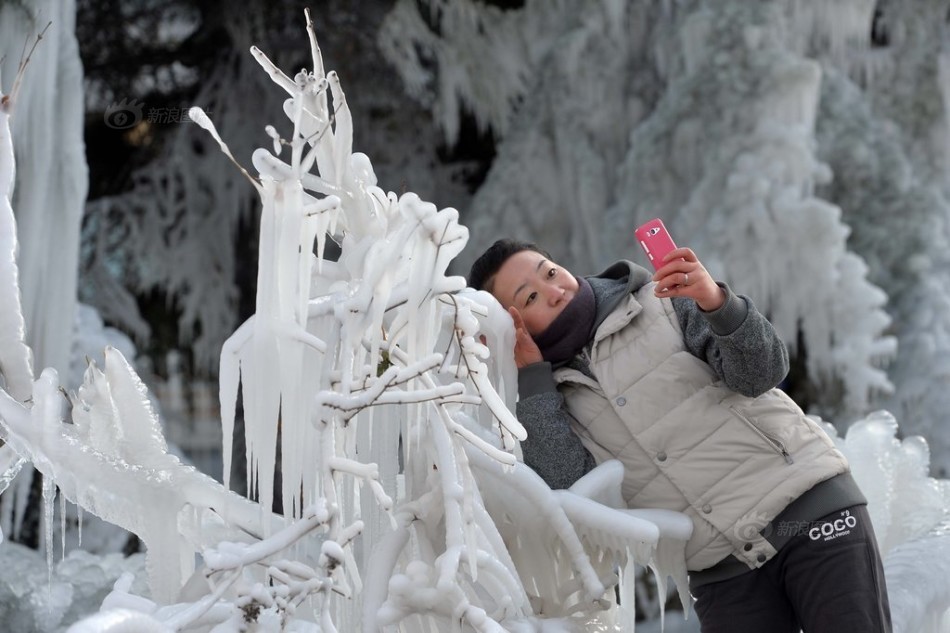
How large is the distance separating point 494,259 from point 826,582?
29.6 inches

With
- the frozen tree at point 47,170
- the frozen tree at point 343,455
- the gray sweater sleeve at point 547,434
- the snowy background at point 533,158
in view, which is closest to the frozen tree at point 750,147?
the snowy background at point 533,158

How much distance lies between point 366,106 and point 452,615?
4861 millimetres

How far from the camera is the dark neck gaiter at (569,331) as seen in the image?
219 cm

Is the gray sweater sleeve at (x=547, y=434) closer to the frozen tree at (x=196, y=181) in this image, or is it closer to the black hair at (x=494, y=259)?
the black hair at (x=494, y=259)

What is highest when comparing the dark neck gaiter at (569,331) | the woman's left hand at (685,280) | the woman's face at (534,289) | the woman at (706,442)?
the woman's left hand at (685,280)

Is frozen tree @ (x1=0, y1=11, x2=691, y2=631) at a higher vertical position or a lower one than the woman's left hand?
lower

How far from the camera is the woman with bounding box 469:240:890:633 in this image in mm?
2117

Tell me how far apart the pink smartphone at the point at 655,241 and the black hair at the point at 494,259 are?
0.87 ft

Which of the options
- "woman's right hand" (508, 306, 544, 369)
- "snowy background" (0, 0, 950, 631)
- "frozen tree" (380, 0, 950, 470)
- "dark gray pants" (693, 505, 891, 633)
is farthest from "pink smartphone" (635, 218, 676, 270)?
"frozen tree" (380, 0, 950, 470)

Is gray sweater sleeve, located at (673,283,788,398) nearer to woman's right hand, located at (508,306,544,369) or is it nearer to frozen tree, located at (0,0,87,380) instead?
woman's right hand, located at (508,306,544,369)

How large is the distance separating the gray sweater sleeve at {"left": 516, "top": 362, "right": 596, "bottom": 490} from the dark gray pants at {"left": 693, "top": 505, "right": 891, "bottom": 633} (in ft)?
1.12

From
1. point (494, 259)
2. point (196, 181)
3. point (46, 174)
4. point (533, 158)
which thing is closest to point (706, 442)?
point (494, 259)

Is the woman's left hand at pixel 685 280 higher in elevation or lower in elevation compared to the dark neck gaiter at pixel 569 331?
higher

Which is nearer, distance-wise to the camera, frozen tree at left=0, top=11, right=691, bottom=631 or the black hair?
frozen tree at left=0, top=11, right=691, bottom=631
